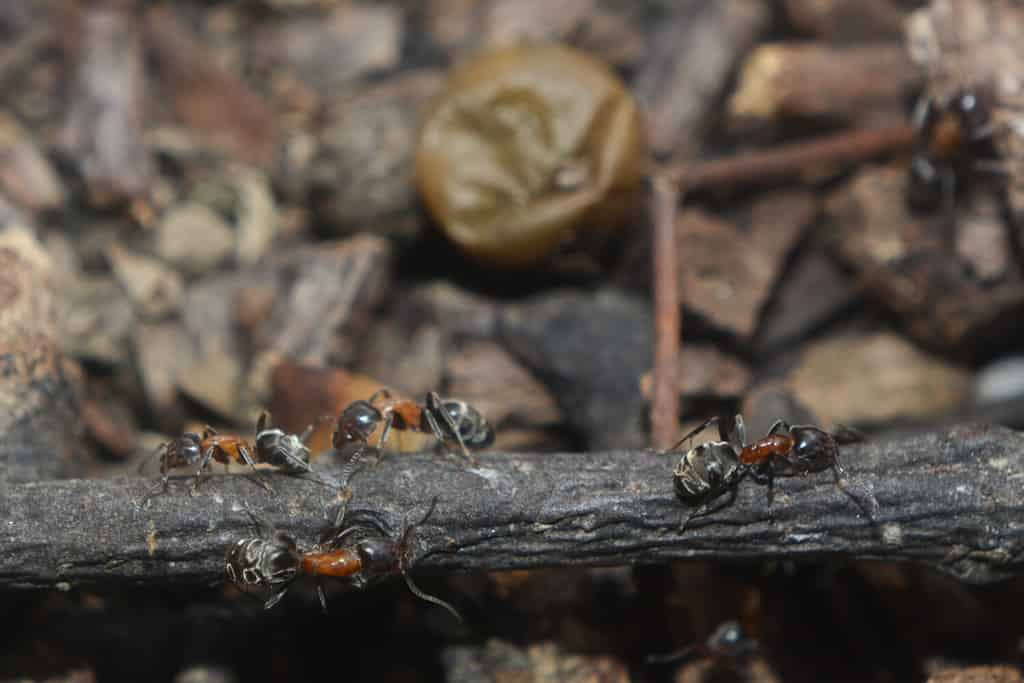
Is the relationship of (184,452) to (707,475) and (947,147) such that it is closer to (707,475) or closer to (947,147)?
(707,475)

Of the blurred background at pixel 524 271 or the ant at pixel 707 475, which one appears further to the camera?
the blurred background at pixel 524 271

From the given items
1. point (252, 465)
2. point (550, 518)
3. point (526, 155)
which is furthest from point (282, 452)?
point (526, 155)

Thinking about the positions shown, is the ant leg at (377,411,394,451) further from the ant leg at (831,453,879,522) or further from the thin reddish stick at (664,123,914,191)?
the thin reddish stick at (664,123,914,191)

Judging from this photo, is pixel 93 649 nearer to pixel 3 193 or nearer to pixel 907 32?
pixel 3 193

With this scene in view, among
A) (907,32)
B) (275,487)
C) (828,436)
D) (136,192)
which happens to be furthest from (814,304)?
(136,192)

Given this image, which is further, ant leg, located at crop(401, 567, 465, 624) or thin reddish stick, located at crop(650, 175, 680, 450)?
thin reddish stick, located at crop(650, 175, 680, 450)

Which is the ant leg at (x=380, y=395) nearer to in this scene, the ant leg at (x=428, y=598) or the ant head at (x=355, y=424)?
the ant head at (x=355, y=424)

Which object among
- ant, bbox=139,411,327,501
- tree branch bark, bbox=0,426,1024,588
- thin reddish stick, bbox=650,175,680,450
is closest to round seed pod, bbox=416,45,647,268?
thin reddish stick, bbox=650,175,680,450

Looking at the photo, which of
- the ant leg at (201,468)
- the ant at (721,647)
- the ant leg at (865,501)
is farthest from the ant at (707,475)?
the ant leg at (201,468)
